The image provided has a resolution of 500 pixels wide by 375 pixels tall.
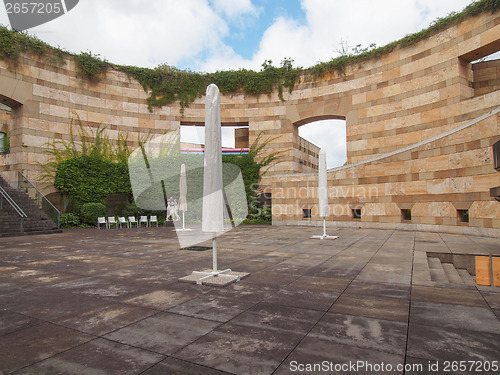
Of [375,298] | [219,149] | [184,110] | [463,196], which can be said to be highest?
[184,110]

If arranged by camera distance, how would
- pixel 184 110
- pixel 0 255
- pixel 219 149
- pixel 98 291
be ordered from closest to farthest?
pixel 98 291
pixel 219 149
pixel 0 255
pixel 184 110

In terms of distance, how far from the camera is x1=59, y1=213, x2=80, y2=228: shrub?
17141 millimetres

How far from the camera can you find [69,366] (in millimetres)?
2451

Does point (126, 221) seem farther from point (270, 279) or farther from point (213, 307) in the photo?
point (213, 307)

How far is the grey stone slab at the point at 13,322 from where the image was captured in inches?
127

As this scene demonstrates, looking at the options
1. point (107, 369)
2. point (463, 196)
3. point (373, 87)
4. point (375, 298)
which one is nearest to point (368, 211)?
point (463, 196)

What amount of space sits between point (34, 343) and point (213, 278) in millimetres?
2616

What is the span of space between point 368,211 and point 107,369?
45.9ft

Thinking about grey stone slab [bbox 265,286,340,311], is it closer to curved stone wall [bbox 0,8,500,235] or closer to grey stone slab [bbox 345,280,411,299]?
grey stone slab [bbox 345,280,411,299]

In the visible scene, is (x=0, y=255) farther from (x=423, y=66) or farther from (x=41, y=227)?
(x=423, y=66)

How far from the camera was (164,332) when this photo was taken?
3.09 metres

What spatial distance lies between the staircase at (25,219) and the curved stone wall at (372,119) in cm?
274

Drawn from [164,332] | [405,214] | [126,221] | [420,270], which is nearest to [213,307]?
[164,332]

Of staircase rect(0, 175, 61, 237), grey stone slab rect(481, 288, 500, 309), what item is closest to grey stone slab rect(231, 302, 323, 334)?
grey stone slab rect(481, 288, 500, 309)
